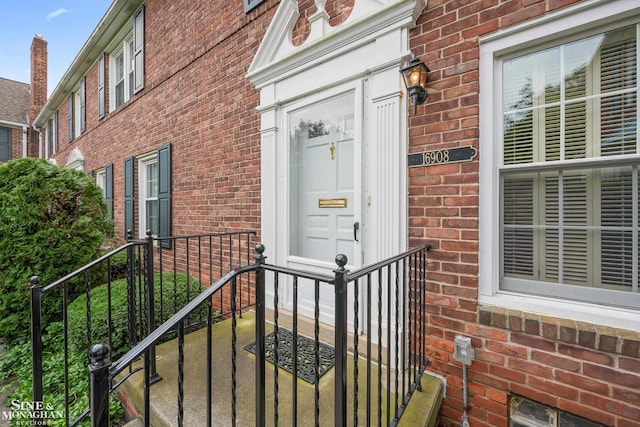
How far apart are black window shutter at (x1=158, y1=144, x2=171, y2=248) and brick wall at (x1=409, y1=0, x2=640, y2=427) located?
4020 mm

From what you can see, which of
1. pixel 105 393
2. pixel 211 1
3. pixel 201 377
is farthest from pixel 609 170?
pixel 211 1

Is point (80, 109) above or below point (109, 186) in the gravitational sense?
above

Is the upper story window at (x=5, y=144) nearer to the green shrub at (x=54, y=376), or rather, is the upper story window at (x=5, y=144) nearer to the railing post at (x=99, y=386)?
the green shrub at (x=54, y=376)

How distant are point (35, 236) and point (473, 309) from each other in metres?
4.79

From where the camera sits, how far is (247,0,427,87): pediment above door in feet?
7.13

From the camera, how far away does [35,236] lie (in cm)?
349

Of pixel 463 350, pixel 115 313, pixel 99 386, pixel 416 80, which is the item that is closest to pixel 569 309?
pixel 463 350

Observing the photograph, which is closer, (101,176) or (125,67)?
(125,67)

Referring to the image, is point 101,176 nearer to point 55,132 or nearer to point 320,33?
A: point 55,132

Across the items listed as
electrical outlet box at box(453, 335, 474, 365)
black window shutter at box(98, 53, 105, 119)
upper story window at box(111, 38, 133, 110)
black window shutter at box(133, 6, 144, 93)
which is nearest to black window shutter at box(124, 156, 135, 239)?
black window shutter at box(133, 6, 144, 93)

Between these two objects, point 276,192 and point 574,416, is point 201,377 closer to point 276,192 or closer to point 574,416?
point 276,192

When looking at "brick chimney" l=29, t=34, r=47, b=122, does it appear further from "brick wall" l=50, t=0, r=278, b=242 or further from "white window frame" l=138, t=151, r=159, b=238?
"white window frame" l=138, t=151, r=159, b=238

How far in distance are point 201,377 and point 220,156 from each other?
266 centimetres

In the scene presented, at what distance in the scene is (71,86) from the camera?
29.5 feet
